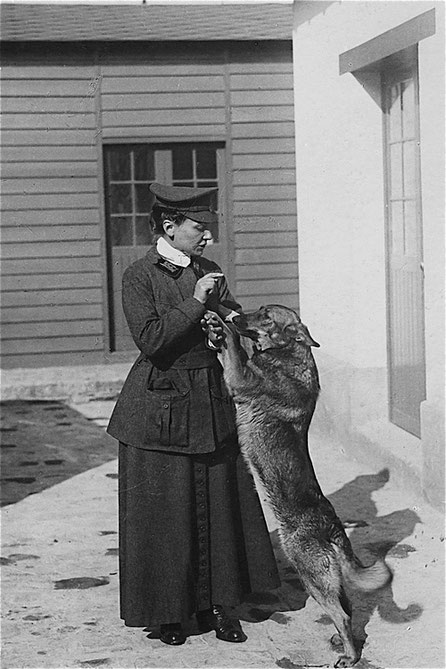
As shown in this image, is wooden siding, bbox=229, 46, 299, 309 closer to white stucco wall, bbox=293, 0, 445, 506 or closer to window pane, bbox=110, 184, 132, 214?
window pane, bbox=110, 184, 132, 214

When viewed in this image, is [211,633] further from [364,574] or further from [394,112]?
[394,112]

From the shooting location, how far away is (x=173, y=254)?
4797mm

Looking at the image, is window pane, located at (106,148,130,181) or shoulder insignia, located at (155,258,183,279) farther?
window pane, located at (106,148,130,181)

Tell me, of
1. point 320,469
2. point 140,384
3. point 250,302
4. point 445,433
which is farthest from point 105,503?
point 250,302

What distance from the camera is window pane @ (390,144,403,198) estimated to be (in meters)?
8.13

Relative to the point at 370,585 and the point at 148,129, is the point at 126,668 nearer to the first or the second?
the point at 370,585

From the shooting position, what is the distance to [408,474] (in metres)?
7.39

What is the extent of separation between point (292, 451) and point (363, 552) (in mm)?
1760

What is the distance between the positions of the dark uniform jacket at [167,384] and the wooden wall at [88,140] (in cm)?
876

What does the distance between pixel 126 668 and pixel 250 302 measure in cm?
952

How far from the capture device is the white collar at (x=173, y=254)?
4797mm

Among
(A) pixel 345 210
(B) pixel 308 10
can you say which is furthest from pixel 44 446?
(B) pixel 308 10

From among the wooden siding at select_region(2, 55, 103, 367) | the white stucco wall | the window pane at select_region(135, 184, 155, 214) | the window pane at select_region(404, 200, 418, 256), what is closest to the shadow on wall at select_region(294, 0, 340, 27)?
the white stucco wall

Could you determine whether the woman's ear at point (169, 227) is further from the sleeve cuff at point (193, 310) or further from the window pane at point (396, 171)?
the window pane at point (396, 171)
